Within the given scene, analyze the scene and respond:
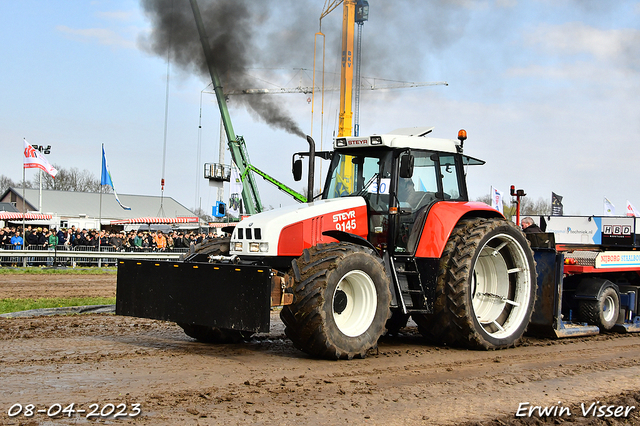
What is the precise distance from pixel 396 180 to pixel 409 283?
52.0 inches

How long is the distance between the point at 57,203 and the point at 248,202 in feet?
108

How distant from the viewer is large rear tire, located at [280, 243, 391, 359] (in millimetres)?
6633

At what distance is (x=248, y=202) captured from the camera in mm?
37469

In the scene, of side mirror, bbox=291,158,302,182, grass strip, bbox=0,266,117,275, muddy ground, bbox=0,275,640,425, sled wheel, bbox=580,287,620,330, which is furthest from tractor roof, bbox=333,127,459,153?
grass strip, bbox=0,266,117,275

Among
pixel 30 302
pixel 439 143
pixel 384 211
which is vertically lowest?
pixel 30 302

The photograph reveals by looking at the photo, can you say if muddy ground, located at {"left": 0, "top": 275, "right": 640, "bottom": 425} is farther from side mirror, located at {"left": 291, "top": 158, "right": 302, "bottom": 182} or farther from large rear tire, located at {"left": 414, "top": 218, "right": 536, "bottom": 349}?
side mirror, located at {"left": 291, "top": 158, "right": 302, "bottom": 182}

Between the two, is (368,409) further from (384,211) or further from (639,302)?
(639,302)

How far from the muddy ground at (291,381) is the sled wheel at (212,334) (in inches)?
5.9

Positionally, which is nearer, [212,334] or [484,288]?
[212,334]

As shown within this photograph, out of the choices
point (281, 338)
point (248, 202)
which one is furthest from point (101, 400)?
point (248, 202)

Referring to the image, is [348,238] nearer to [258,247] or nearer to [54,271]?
[258,247]

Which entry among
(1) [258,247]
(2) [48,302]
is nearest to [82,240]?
(2) [48,302]

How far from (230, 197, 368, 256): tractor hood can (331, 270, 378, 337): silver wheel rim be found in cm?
65

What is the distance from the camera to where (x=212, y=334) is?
26.6 ft
